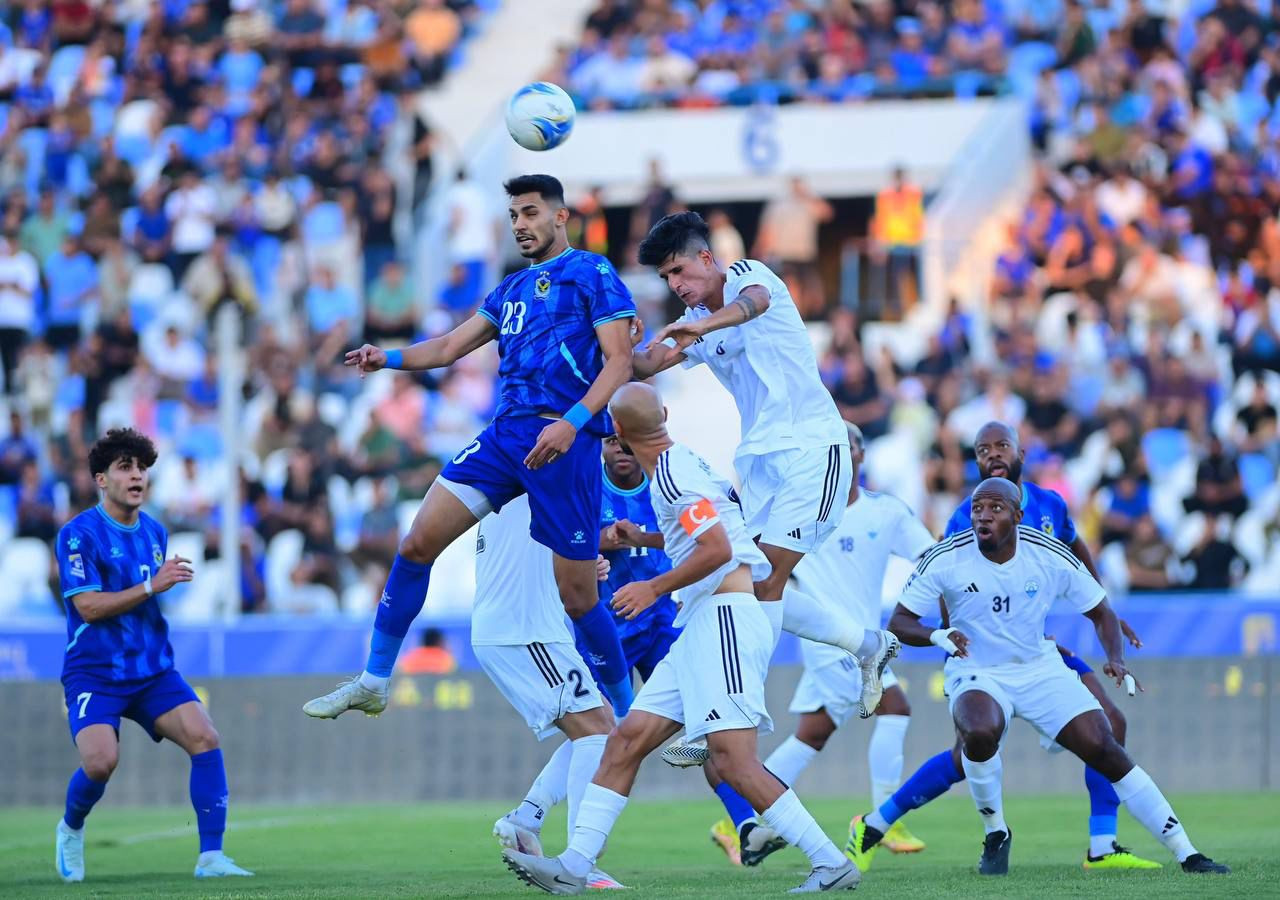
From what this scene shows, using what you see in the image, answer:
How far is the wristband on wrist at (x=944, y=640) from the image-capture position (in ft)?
31.8

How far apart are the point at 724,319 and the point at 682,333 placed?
204mm

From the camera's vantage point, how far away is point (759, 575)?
891cm

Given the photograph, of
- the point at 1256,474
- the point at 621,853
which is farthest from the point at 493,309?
the point at 1256,474

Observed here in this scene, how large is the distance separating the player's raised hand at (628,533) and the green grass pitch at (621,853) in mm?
1607

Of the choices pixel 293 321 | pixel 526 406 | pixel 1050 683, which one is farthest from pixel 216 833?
pixel 293 321

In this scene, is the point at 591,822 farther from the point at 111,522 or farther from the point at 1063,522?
the point at 111,522

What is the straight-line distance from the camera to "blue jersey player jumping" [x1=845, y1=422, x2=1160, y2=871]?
1019 centimetres

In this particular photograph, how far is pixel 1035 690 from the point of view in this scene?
9.81 m

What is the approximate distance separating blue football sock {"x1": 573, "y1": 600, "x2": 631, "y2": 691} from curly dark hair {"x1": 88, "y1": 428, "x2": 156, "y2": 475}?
269cm

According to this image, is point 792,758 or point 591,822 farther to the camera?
point 792,758

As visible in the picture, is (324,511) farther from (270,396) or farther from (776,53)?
(776,53)

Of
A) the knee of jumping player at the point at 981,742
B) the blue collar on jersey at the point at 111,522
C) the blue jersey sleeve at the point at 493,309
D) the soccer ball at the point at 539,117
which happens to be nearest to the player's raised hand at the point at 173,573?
the blue collar on jersey at the point at 111,522

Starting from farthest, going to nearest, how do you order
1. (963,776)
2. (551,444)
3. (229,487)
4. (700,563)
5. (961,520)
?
(229,487)
(961,520)
(963,776)
(551,444)
(700,563)

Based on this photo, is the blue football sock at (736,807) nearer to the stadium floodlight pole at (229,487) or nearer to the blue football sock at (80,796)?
the blue football sock at (80,796)
